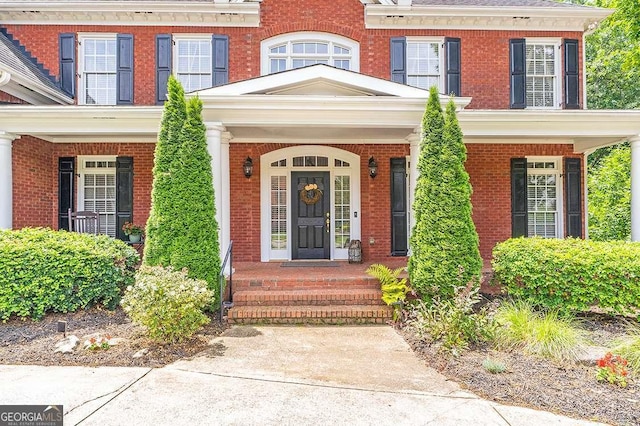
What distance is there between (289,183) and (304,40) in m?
3.48

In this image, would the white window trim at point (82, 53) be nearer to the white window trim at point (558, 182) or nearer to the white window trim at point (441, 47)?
the white window trim at point (441, 47)

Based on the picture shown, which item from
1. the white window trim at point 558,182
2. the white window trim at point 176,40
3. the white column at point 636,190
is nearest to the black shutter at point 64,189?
the white window trim at point 176,40

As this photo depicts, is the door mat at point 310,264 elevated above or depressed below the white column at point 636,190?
below

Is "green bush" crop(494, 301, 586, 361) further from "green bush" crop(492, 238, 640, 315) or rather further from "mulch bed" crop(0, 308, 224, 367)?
"mulch bed" crop(0, 308, 224, 367)

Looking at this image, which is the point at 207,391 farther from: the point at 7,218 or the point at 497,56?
the point at 497,56

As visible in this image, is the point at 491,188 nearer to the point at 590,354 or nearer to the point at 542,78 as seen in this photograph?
the point at 542,78

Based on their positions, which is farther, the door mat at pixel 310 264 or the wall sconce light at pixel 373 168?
the wall sconce light at pixel 373 168

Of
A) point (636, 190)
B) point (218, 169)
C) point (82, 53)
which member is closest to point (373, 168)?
point (218, 169)

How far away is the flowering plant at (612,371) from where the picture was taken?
382 cm

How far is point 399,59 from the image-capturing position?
30.7 ft

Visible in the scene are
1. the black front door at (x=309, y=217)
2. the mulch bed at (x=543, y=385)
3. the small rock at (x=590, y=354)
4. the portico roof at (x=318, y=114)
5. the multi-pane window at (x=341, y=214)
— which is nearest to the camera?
the mulch bed at (x=543, y=385)

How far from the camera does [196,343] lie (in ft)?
16.5

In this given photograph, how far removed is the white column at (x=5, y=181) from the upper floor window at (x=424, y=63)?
8.39 m

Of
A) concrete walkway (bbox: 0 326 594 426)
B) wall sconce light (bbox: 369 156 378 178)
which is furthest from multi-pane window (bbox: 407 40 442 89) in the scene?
concrete walkway (bbox: 0 326 594 426)
